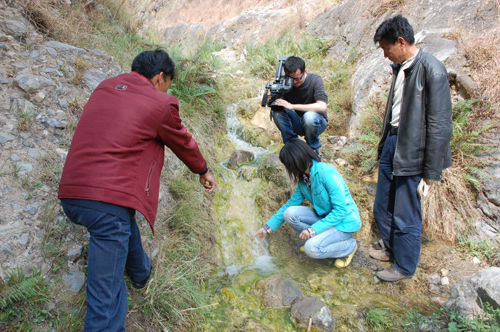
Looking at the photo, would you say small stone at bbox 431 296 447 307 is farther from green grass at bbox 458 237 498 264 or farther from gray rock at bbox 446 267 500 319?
green grass at bbox 458 237 498 264

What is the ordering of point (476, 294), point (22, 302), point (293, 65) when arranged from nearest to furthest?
point (22, 302), point (476, 294), point (293, 65)

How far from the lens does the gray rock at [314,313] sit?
8.17 ft

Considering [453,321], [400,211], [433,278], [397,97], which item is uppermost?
[397,97]

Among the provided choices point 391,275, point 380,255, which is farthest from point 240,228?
point 391,275

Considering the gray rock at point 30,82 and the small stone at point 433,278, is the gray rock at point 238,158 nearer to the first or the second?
the gray rock at point 30,82

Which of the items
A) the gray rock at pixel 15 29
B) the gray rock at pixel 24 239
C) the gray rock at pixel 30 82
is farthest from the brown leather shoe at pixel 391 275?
the gray rock at pixel 15 29

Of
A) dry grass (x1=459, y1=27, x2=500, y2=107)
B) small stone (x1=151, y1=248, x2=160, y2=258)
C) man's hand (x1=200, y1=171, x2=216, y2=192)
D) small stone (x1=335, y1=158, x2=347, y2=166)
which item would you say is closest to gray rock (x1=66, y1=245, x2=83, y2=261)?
small stone (x1=151, y1=248, x2=160, y2=258)

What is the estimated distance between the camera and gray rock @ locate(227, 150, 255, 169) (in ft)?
14.7

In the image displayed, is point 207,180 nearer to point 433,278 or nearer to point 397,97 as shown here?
point 397,97

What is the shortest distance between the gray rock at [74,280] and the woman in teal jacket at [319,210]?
1627 millimetres

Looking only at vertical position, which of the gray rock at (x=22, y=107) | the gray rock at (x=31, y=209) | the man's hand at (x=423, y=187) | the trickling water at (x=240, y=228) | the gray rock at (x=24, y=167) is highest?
the man's hand at (x=423, y=187)

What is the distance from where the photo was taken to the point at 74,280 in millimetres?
2305

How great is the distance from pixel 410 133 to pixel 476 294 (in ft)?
4.33

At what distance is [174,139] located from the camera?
6.64 feet
